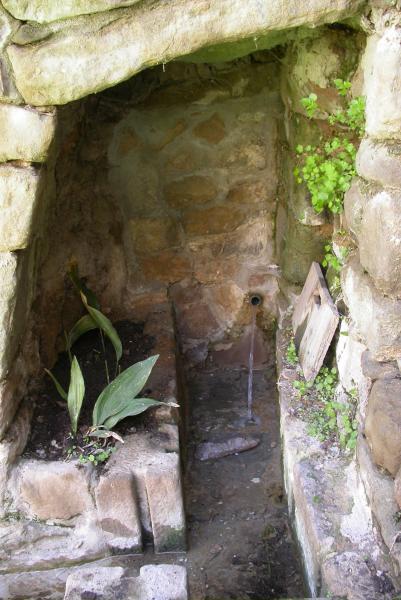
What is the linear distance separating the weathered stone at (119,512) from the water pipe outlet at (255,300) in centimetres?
132

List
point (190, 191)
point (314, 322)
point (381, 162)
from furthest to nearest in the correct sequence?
point (190, 191), point (314, 322), point (381, 162)

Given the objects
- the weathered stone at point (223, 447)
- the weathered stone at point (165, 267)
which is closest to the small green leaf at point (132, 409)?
the weathered stone at point (223, 447)

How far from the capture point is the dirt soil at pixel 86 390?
2.28m

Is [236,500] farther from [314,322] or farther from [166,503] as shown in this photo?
[314,322]

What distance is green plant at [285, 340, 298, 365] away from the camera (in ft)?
8.66

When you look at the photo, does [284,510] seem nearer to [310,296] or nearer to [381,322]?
[310,296]

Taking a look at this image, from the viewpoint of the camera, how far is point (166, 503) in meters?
2.20

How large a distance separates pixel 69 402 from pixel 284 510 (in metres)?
0.96

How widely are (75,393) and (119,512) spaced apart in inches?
17.6

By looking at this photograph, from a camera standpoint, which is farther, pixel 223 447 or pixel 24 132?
pixel 223 447

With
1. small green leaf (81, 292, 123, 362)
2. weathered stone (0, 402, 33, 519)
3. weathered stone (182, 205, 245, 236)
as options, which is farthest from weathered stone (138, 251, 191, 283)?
weathered stone (0, 402, 33, 519)

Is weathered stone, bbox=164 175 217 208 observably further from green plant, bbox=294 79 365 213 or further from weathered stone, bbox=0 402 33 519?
weathered stone, bbox=0 402 33 519

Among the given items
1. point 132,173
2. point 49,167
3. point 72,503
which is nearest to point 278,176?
point 132,173

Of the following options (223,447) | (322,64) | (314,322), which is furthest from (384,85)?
(223,447)
